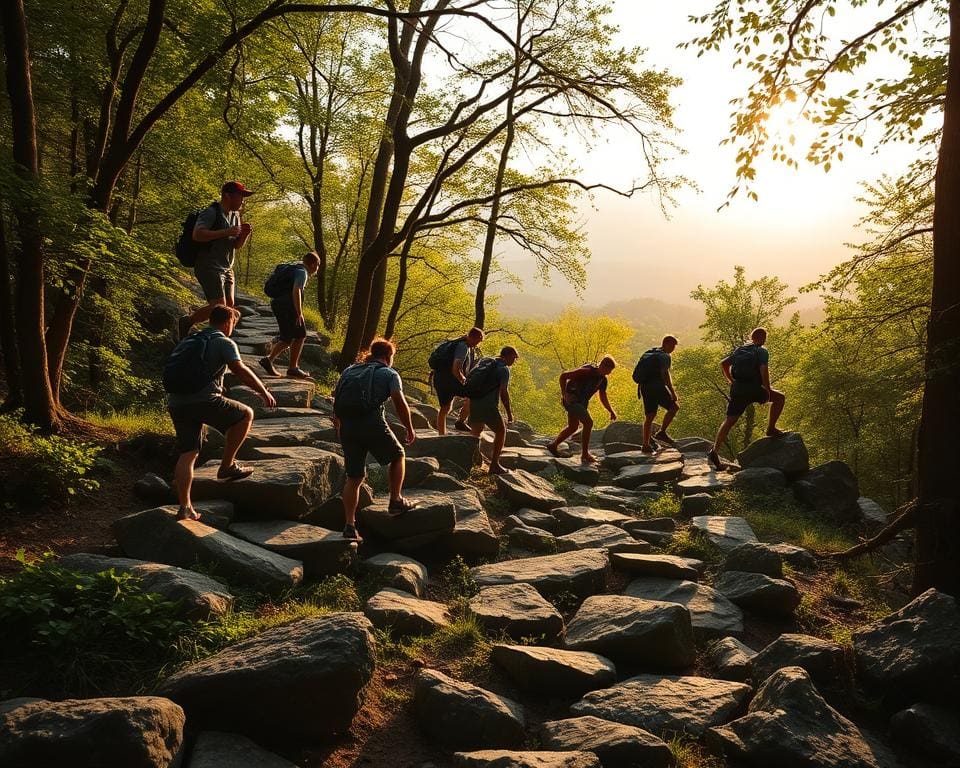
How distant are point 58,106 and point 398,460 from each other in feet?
33.1

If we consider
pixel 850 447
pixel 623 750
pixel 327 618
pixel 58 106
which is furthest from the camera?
pixel 850 447

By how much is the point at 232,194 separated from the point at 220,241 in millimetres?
930

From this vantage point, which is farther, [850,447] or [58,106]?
[850,447]

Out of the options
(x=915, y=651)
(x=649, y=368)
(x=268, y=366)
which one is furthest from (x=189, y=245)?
(x=915, y=651)

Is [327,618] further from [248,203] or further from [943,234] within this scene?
[248,203]

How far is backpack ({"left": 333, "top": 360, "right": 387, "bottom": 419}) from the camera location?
6738mm

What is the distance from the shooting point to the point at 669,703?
15.5ft

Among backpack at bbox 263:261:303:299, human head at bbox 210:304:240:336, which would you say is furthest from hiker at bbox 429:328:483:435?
human head at bbox 210:304:240:336

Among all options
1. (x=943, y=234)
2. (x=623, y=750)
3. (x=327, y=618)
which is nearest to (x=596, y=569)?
(x=623, y=750)

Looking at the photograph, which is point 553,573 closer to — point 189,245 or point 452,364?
A: point 452,364

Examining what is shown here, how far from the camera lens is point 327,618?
428 centimetres

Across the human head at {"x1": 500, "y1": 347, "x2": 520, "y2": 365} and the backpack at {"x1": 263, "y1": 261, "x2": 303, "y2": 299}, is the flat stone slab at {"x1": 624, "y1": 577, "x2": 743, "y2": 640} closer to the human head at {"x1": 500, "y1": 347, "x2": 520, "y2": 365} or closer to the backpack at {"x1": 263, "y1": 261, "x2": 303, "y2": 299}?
the human head at {"x1": 500, "y1": 347, "x2": 520, "y2": 365}

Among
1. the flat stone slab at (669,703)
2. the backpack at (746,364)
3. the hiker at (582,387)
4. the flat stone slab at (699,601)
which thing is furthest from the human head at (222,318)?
the backpack at (746,364)

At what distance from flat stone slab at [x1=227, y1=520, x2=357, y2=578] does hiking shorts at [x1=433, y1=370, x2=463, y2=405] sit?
15.8ft
